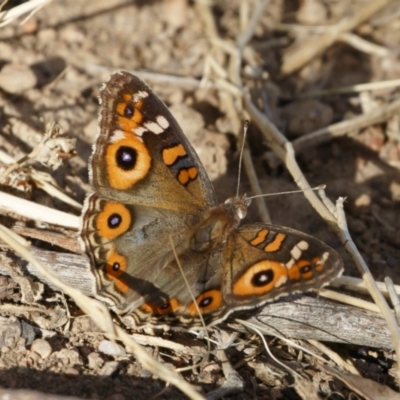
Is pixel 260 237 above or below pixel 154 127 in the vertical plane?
below

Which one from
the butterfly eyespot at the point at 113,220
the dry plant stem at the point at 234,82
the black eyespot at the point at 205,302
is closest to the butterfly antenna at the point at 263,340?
the black eyespot at the point at 205,302

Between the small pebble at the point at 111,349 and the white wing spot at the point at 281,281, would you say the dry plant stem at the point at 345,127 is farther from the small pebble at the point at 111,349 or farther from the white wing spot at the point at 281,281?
the small pebble at the point at 111,349

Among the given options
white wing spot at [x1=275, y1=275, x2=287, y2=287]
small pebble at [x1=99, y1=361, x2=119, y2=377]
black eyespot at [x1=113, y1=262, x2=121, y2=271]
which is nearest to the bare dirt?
small pebble at [x1=99, y1=361, x2=119, y2=377]

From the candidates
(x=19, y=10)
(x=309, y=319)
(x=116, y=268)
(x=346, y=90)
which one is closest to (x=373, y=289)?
(x=309, y=319)

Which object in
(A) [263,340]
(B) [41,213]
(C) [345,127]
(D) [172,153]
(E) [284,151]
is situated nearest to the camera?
(A) [263,340]

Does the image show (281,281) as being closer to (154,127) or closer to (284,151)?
(154,127)

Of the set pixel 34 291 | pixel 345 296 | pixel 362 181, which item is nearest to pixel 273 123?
pixel 362 181
